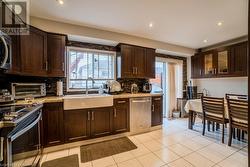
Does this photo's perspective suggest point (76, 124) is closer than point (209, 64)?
Yes

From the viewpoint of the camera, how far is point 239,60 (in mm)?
3445

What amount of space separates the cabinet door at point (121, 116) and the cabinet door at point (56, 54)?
1332 mm

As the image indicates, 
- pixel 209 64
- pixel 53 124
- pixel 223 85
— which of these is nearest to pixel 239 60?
pixel 209 64

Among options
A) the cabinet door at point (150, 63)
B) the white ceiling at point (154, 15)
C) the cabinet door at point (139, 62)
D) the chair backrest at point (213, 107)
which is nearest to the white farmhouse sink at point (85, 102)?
the cabinet door at point (139, 62)

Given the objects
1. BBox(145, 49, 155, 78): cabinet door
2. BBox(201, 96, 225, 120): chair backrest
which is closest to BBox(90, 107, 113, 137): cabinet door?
BBox(145, 49, 155, 78): cabinet door

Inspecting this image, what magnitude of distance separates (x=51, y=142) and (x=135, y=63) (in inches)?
97.8

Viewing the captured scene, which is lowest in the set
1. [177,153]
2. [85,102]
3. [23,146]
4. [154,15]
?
[177,153]

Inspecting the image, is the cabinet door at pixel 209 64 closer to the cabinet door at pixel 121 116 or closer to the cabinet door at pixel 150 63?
the cabinet door at pixel 150 63

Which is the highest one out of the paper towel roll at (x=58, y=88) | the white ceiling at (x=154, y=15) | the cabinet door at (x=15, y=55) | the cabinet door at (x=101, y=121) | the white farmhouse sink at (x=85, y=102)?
the white ceiling at (x=154, y=15)

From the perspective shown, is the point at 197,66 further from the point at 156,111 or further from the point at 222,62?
the point at 156,111

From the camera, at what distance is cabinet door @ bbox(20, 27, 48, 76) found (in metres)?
2.12

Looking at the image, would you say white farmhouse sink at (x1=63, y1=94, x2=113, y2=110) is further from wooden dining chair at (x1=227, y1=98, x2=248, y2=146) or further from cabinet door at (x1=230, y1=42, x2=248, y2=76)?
cabinet door at (x1=230, y1=42, x2=248, y2=76)

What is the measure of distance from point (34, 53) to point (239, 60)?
4.78 metres

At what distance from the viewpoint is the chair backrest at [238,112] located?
7.12ft
